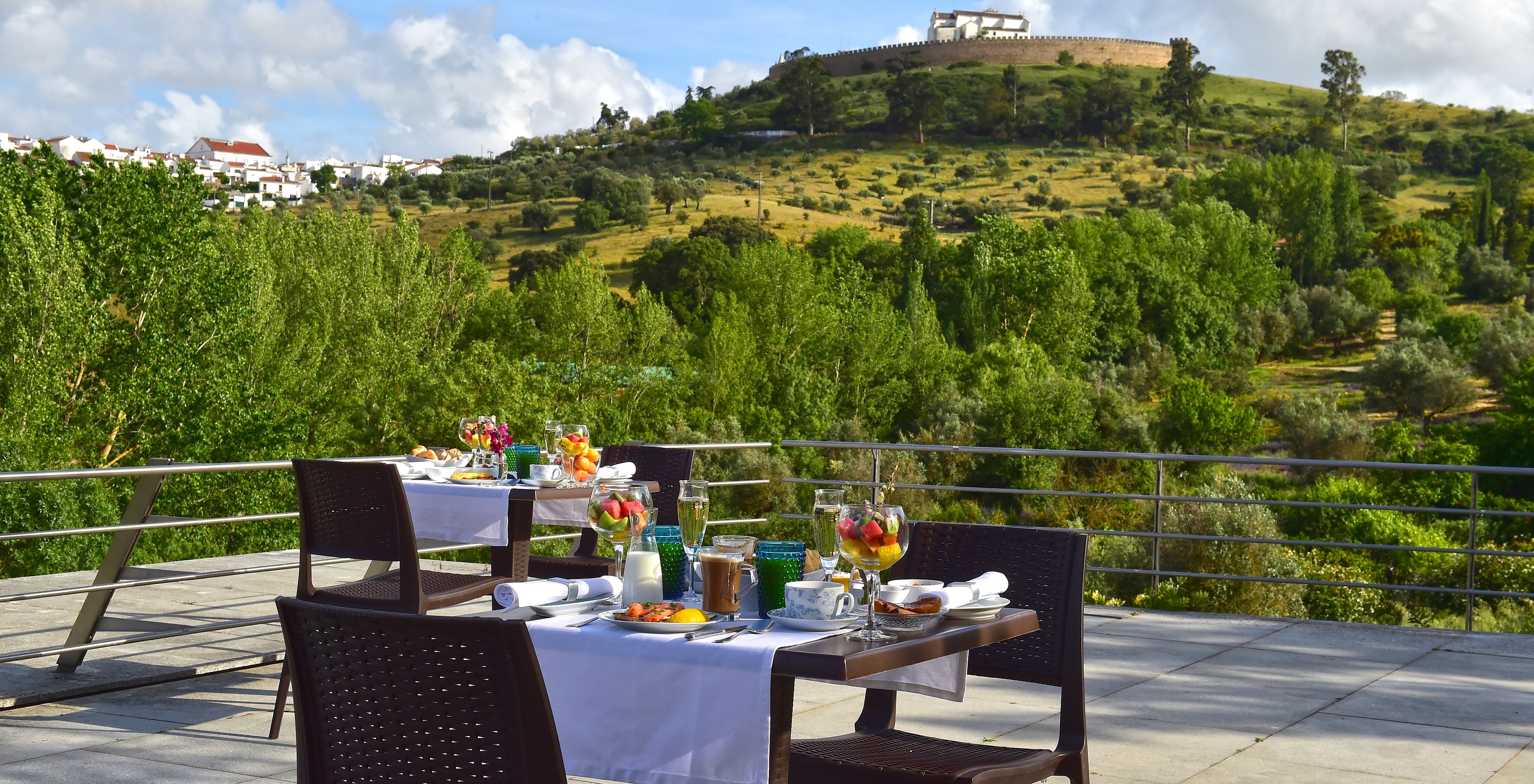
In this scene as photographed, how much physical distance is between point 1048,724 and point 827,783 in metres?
2.33

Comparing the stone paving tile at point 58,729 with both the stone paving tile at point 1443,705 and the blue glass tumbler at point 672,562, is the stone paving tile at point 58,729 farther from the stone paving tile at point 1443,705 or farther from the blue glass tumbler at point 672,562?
the stone paving tile at point 1443,705

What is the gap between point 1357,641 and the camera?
6.43 m

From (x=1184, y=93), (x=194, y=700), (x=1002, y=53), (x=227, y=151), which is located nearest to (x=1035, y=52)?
(x=1002, y=53)

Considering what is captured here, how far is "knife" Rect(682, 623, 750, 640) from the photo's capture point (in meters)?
2.23

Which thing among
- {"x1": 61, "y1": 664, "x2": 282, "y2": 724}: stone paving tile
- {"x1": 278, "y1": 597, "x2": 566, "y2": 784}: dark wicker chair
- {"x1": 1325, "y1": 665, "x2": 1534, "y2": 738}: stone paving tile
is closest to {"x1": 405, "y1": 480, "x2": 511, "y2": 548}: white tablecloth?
{"x1": 61, "y1": 664, "x2": 282, "y2": 724}: stone paving tile

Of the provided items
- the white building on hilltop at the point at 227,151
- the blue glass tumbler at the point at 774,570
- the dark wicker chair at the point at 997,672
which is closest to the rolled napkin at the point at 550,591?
the blue glass tumbler at the point at 774,570

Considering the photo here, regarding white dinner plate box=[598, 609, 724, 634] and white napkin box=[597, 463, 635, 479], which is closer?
white dinner plate box=[598, 609, 724, 634]

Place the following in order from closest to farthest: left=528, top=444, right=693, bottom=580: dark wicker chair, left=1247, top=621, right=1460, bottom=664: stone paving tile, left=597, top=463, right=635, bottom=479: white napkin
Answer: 1. left=597, top=463, right=635, bottom=479: white napkin
2. left=528, top=444, right=693, bottom=580: dark wicker chair
3. left=1247, top=621, right=1460, bottom=664: stone paving tile

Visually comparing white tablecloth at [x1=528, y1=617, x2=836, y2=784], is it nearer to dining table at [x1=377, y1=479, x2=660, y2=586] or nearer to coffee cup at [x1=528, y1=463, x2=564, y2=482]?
dining table at [x1=377, y1=479, x2=660, y2=586]

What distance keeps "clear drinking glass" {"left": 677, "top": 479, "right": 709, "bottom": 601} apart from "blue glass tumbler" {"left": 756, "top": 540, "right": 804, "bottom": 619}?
0.13 meters

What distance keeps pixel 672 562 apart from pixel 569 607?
233 mm

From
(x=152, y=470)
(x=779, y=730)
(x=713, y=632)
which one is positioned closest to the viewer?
(x=779, y=730)

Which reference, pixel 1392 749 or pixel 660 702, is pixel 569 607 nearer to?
pixel 660 702

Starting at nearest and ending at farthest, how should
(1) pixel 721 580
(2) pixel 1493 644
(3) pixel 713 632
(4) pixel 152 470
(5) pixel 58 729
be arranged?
1. (3) pixel 713 632
2. (1) pixel 721 580
3. (5) pixel 58 729
4. (4) pixel 152 470
5. (2) pixel 1493 644
